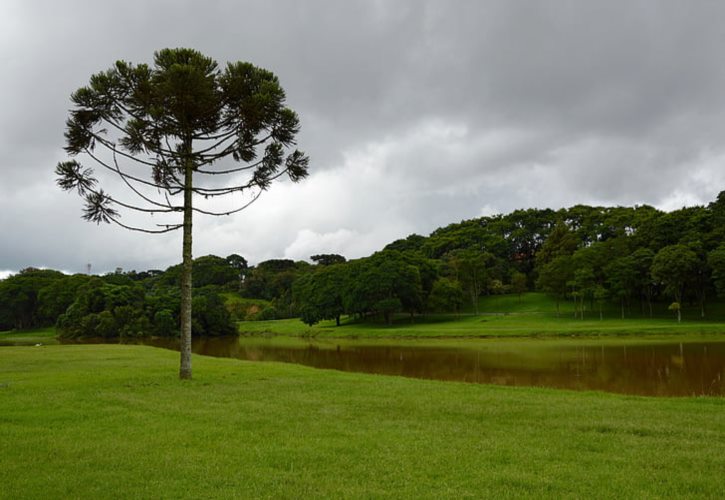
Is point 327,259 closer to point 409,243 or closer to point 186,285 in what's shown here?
point 409,243

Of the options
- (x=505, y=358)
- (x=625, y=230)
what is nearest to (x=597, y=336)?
(x=505, y=358)

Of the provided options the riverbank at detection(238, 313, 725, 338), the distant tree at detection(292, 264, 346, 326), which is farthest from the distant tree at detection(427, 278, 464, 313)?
the distant tree at detection(292, 264, 346, 326)

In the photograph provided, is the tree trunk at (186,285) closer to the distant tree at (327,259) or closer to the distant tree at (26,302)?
the distant tree at (26,302)

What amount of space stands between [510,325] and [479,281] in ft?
91.7

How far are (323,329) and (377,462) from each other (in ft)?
227

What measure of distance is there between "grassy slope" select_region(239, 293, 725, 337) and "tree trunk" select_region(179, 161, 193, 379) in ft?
128

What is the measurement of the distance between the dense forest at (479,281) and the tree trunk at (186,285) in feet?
176

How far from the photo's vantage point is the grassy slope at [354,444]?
6.26m

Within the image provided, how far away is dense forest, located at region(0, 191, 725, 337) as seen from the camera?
213 feet

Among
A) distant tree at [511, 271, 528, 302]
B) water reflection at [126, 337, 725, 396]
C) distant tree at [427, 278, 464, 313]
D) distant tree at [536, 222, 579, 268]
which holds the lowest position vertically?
water reflection at [126, 337, 725, 396]

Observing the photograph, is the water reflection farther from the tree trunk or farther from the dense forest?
the dense forest

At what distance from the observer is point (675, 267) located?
2327 inches

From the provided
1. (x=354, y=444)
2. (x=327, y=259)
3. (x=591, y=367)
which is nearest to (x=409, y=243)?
(x=327, y=259)

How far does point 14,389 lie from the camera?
47.8ft
